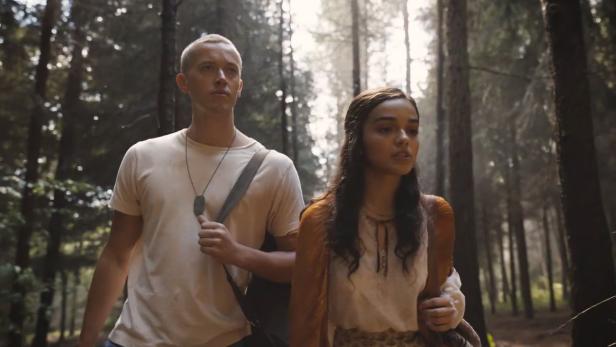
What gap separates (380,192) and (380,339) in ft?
2.17

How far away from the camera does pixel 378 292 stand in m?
2.24

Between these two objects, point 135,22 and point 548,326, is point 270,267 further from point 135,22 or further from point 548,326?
point 548,326

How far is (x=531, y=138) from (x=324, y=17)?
11869mm

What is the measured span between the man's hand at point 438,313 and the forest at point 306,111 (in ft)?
11.2

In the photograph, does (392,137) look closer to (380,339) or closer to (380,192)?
(380,192)

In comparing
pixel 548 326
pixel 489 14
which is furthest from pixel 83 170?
pixel 548 326

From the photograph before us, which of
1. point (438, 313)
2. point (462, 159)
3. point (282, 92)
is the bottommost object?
point (438, 313)

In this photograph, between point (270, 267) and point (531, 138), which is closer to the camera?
point (270, 267)

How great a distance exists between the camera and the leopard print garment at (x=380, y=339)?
87.9 inches

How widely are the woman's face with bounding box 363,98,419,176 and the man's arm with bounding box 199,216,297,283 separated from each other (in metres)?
0.63

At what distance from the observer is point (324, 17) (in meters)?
24.9

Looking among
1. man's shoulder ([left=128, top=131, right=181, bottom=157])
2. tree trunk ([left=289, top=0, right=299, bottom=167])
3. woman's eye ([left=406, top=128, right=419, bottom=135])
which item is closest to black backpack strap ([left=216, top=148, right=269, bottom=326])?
man's shoulder ([left=128, top=131, right=181, bottom=157])

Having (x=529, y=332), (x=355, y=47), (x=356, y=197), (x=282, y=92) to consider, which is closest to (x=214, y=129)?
(x=356, y=197)

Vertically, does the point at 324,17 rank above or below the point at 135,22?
above
